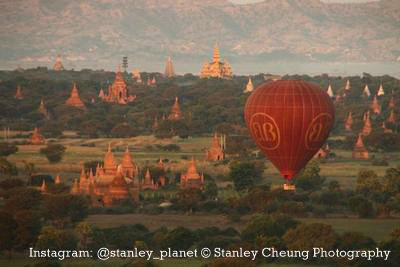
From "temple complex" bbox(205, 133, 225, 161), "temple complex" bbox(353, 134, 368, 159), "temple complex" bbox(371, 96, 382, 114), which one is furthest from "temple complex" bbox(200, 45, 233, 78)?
"temple complex" bbox(205, 133, 225, 161)

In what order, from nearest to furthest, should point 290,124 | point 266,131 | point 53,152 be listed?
point 290,124 → point 266,131 → point 53,152

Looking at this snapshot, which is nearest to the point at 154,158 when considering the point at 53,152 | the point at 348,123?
the point at 53,152

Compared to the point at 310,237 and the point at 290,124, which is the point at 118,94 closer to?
the point at 290,124

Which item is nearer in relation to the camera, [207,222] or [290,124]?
[207,222]

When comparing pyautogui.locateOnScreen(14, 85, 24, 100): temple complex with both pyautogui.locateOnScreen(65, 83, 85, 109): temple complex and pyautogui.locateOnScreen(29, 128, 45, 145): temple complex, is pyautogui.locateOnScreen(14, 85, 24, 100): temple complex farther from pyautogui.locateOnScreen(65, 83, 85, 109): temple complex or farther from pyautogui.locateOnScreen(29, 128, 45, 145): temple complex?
pyautogui.locateOnScreen(29, 128, 45, 145): temple complex

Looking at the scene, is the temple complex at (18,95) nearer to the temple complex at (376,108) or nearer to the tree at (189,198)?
the temple complex at (376,108)

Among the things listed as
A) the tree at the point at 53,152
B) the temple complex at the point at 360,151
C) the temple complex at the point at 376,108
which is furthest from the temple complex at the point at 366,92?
the tree at the point at 53,152
